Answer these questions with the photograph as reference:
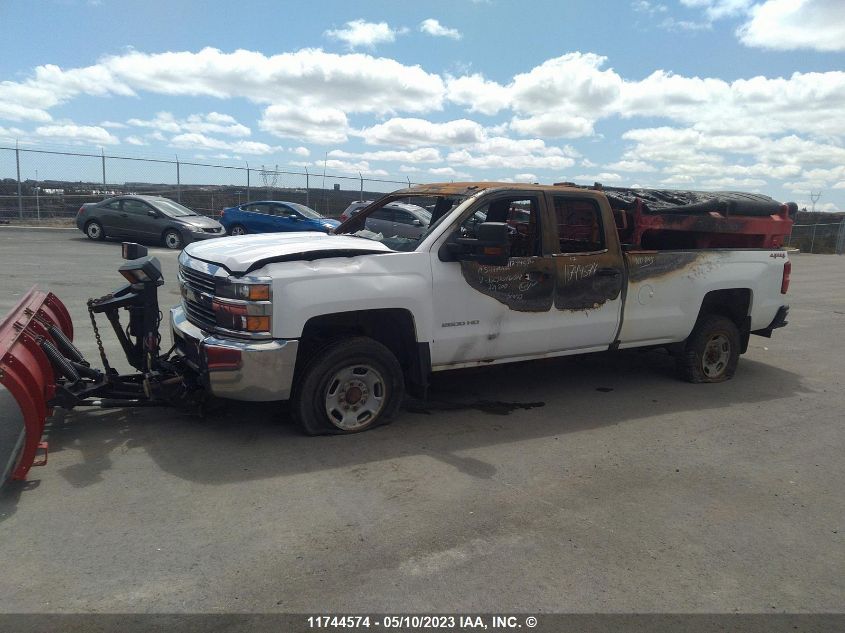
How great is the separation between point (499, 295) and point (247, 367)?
6.78 feet

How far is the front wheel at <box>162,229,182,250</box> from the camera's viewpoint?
60.2 ft

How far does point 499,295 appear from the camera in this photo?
5.29m

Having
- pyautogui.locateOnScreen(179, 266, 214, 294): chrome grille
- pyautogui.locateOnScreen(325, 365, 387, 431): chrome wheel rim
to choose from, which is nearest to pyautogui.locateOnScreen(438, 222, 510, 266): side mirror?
pyautogui.locateOnScreen(325, 365, 387, 431): chrome wheel rim

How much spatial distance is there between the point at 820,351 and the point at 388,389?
6842 mm

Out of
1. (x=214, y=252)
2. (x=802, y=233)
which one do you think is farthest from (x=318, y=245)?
(x=802, y=233)

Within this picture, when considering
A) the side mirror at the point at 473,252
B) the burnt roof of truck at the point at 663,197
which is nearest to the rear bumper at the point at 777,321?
the burnt roof of truck at the point at 663,197

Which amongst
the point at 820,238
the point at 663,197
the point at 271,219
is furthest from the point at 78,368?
the point at 820,238

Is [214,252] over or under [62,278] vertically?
over

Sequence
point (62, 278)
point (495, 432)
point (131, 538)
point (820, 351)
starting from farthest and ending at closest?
1. point (62, 278)
2. point (820, 351)
3. point (495, 432)
4. point (131, 538)

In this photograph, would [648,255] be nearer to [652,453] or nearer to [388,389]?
[652,453]

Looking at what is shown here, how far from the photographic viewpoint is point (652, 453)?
4977mm

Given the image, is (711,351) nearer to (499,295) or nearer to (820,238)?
(499,295)

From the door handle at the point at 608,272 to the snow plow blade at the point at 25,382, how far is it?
171 inches

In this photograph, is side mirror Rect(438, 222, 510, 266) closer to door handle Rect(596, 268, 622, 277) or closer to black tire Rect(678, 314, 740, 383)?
door handle Rect(596, 268, 622, 277)
